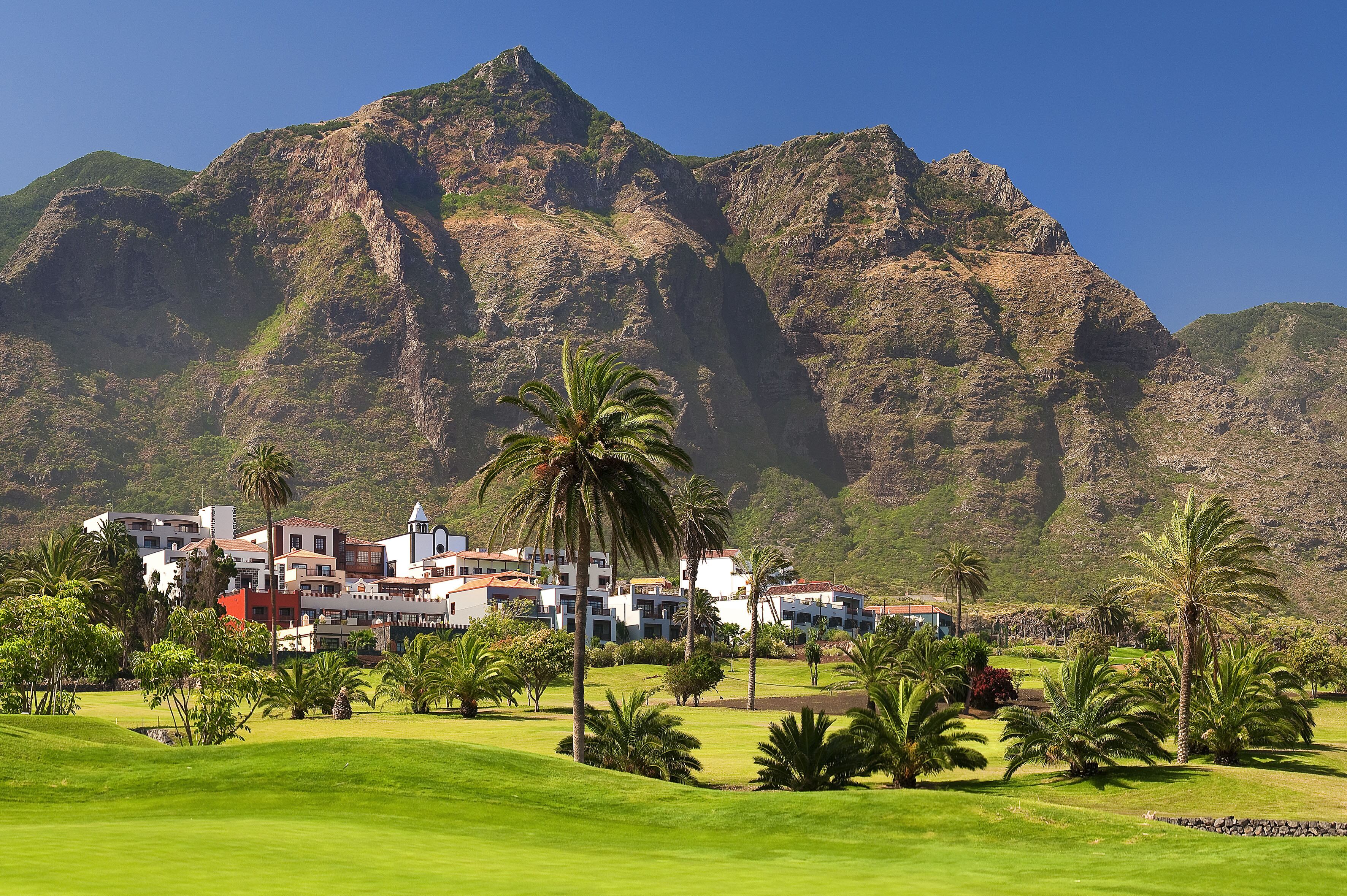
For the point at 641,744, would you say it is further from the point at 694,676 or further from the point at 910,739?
the point at 694,676

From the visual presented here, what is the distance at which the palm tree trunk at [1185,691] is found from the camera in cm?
5034

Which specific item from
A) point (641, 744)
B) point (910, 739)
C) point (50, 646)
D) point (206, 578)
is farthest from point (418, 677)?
point (206, 578)

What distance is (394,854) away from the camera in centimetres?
2134

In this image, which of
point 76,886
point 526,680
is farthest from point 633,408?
point 526,680

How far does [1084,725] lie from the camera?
43.3m

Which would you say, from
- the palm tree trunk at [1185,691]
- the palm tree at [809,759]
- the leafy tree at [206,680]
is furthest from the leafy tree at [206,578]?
the palm tree trunk at [1185,691]

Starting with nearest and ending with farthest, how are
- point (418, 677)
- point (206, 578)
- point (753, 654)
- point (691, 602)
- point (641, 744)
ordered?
point (641, 744) < point (418, 677) < point (753, 654) < point (206, 578) < point (691, 602)

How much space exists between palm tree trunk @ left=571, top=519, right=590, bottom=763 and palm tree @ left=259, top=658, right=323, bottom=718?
80.9 feet

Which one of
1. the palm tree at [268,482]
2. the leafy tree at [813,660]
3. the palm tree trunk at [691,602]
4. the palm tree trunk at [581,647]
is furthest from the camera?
the palm tree trunk at [691,602]

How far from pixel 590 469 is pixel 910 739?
48.4 ft

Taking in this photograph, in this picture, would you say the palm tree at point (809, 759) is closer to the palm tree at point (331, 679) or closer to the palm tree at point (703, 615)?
the palm tree at point (331, 679)

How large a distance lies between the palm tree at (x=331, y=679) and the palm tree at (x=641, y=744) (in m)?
26.6

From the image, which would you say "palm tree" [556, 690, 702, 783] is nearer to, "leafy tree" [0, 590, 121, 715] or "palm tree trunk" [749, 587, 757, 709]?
"leafy tree" [0, 590, 121, 715]

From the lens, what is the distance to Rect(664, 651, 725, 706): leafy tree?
3282 inches
